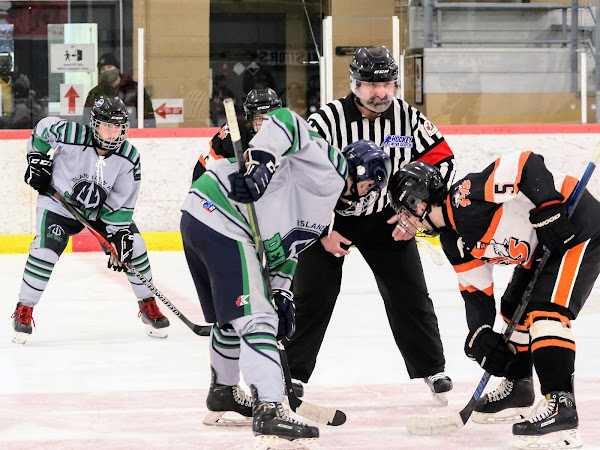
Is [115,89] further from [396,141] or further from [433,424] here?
[433,424]

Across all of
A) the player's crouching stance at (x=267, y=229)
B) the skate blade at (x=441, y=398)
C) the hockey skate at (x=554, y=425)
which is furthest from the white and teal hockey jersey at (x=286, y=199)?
the skate blade at (x=441, y=398)

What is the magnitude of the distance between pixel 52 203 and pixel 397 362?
1.63 metres

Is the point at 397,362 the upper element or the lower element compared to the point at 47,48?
lower

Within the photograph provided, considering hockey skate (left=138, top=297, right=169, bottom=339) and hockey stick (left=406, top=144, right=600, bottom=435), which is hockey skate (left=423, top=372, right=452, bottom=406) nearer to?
hockey stick (left=406, top=144, right=600, bottom=435)

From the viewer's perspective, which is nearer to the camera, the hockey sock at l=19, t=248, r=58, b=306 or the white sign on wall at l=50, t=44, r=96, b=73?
the hockey sock at l=19, t=248, r=58, b=306

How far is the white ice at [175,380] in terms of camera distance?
2.72m

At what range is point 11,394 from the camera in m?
3.23

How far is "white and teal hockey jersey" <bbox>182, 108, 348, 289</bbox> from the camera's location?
2.50 meters

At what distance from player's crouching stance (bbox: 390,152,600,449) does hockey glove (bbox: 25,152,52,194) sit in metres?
2.01

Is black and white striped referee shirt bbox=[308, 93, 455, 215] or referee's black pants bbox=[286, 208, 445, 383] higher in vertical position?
black and white striped referee shirt bbox=[308, 93, 455, 215]

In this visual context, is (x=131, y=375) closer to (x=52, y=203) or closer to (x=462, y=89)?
(x=52, y=203)

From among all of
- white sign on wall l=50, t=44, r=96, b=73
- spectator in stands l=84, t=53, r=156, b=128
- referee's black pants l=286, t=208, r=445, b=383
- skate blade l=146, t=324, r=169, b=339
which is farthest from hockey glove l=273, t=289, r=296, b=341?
white sign on wall l=50, t=44, r=96, b=73

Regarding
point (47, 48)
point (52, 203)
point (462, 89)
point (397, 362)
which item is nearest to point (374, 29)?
point (462, 89)

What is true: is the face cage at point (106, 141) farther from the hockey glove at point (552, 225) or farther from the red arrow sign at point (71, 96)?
the red arrow sign at point (71, 96)
